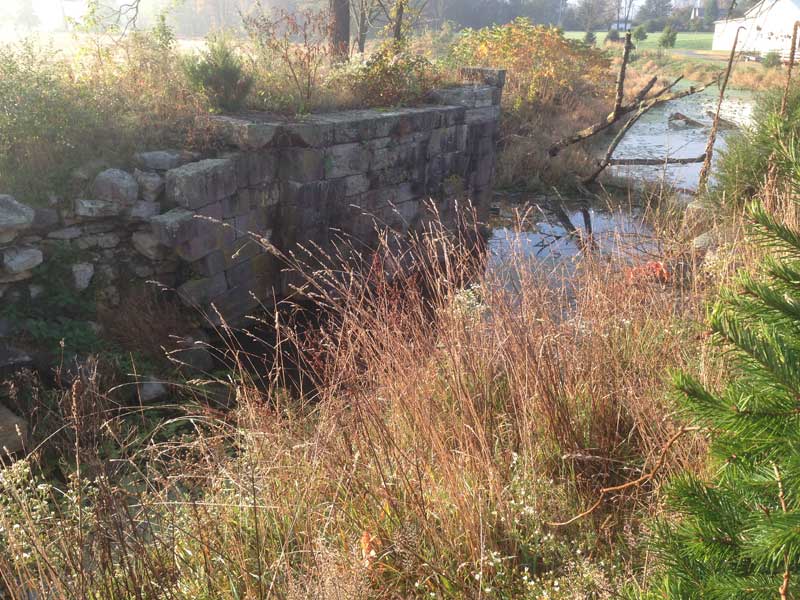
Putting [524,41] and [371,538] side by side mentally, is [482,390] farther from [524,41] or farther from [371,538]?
[524,41]

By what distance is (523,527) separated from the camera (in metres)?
2.52

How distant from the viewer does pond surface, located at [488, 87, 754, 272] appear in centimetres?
570

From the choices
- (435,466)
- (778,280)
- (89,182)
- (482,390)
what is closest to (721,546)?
(778,280)

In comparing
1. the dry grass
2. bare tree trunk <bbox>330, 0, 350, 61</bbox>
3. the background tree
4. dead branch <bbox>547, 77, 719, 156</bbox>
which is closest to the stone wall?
the dry grass

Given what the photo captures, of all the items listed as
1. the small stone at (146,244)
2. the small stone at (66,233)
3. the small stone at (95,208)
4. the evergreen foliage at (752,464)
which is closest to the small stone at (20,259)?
the small stone at (66,233)

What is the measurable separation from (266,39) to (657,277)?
18.8 ft

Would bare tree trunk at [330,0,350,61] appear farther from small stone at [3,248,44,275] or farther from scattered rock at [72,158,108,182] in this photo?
small stone at [3,248,44,275]

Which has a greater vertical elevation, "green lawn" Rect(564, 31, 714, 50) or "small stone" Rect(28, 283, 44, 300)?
"green lawn" Rect(564, 31, 714, 50)

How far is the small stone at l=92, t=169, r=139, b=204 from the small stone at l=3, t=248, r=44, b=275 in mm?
698

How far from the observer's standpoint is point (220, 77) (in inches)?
268

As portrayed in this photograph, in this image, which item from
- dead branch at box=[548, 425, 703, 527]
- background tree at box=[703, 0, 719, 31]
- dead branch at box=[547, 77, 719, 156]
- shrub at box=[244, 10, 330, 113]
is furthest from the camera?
background tree at box=[703, 0, 719, 31]

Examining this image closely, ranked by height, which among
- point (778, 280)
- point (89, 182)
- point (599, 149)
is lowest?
point (599, 149)

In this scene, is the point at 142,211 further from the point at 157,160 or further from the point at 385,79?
the point at 385,79

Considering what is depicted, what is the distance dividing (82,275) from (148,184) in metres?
0.91
